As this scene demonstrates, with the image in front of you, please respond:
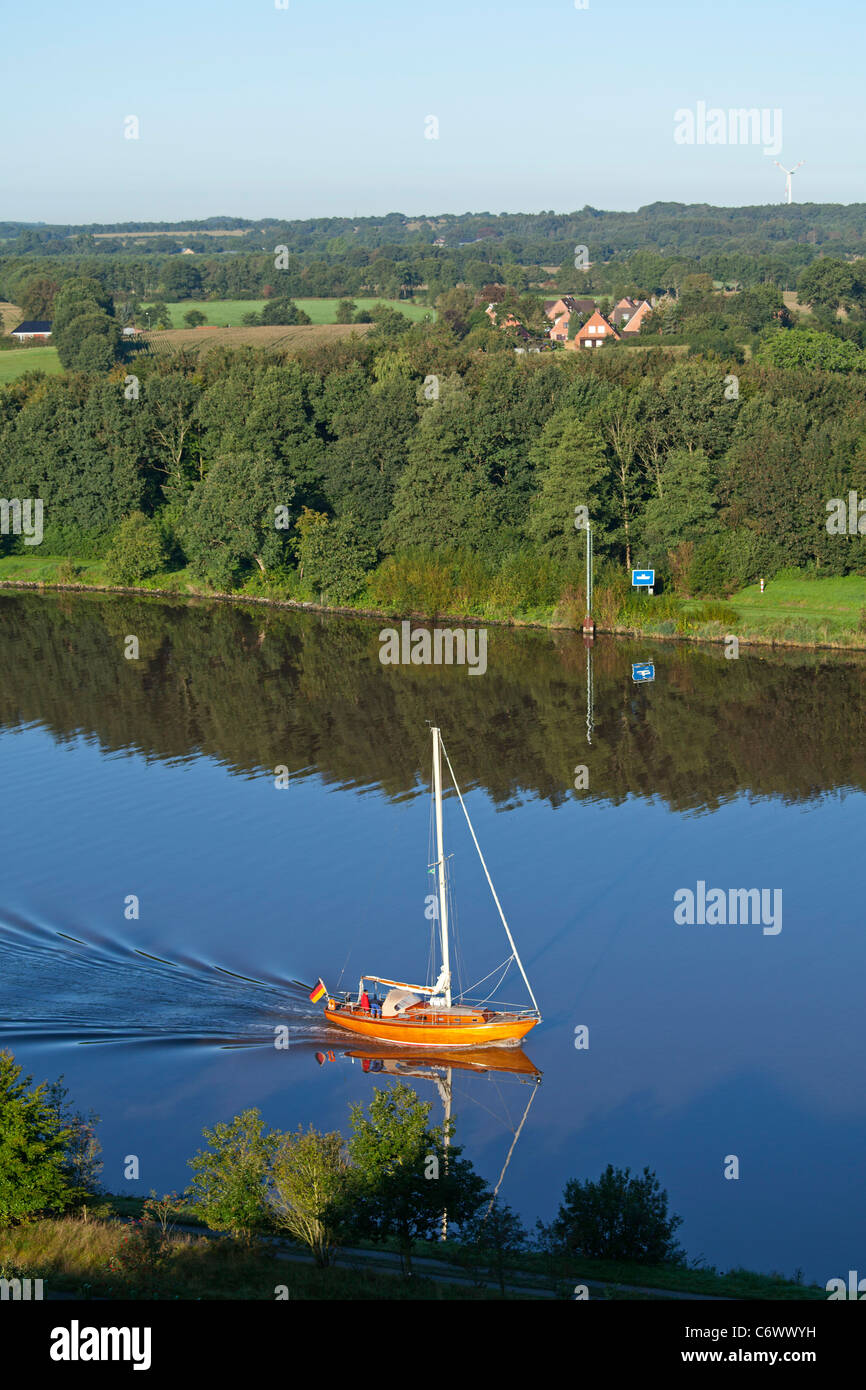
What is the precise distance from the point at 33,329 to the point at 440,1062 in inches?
4851

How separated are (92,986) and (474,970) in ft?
26.5

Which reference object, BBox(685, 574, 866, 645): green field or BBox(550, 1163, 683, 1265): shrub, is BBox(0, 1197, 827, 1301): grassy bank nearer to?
BBox(550, 1163, 683, 1265): shrub

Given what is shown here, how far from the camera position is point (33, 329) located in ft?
449

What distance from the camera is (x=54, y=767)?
46281 mm

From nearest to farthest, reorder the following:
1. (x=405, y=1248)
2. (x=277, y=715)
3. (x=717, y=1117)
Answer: (x=405, y=1248) → (x=717, y=1117) → (x=277, y=715)

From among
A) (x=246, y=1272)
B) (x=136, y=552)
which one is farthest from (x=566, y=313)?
(x=246, y=1272)

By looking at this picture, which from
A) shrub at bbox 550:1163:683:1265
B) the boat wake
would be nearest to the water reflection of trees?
the boat wake

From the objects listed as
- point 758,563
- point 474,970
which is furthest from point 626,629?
point 474,970

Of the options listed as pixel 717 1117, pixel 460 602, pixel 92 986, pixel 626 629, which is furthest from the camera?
pixel 460 602

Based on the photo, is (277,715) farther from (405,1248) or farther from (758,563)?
(405,1248)

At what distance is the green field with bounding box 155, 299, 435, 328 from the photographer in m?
145

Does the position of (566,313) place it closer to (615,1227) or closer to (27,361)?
(27,361)

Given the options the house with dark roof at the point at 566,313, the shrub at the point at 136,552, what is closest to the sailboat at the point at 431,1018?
the shrub at the point at 136,552

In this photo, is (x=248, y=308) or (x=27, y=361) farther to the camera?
(x=248, y=308)
